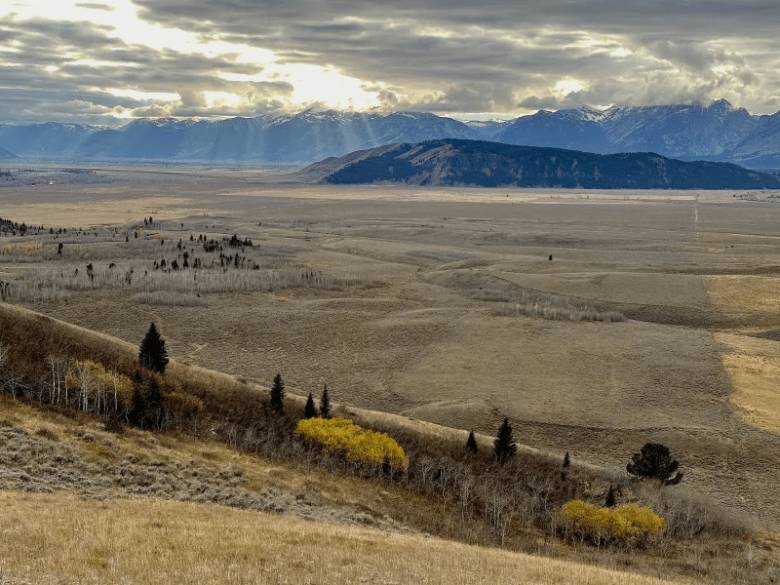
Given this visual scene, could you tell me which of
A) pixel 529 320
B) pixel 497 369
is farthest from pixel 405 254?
pixel 497 369

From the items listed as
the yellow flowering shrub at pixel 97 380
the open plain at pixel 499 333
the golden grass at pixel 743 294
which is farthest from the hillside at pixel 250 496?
the golden grass at pixel 743 294

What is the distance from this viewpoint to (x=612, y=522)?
48656 mm

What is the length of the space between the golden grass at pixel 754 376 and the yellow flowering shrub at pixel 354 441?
126 ft

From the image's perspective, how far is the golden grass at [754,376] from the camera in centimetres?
7356

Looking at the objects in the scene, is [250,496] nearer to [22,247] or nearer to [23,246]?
[22,247]

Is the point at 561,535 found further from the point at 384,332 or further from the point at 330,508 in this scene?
the point at 384,332

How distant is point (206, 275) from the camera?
5605 inches

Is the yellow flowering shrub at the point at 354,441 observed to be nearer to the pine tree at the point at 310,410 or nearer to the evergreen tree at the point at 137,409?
the pine tree at the point at 310,410

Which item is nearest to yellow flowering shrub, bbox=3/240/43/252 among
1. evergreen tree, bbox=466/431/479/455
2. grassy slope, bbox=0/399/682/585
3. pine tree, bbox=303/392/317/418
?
pine tree, bbox=303/392/317/418

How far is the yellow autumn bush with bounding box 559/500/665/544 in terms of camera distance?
48469 millimetres

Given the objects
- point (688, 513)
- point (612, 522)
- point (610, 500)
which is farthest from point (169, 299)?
point (688, 513)

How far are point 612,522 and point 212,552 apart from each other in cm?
3074

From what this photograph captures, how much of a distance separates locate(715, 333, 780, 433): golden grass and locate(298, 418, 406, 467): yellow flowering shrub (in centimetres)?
3855

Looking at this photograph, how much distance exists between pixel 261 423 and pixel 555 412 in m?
31.6
